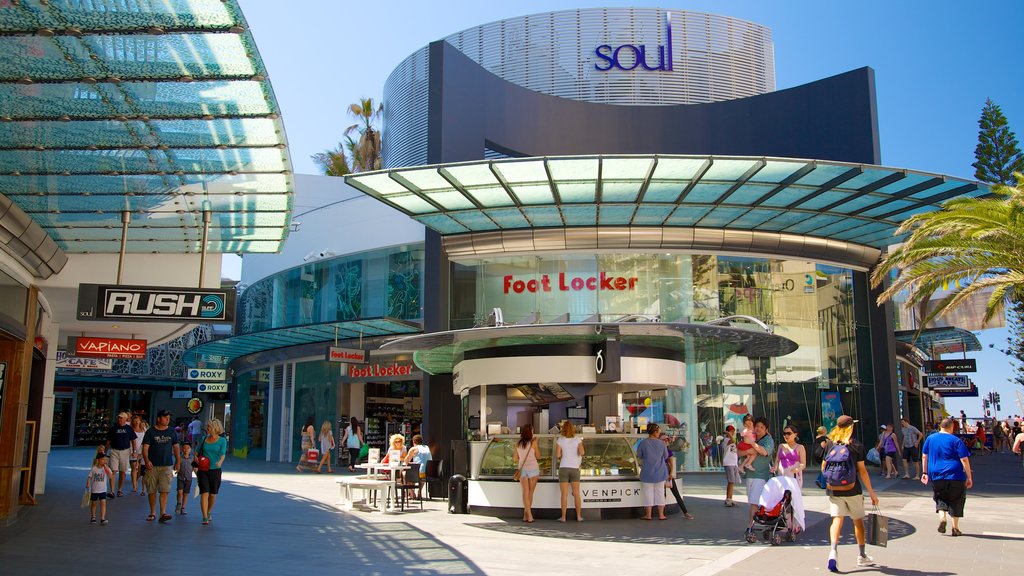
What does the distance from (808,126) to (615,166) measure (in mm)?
12248

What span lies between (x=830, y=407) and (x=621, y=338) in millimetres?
12451

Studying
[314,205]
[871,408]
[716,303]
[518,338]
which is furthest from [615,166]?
[314,205]

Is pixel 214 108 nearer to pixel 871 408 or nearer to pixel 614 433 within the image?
pixel 614 433

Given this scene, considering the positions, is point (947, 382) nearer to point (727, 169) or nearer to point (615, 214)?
point (615, 214)

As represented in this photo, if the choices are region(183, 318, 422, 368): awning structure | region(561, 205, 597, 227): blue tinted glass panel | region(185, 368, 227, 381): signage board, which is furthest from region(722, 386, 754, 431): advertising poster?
region(185, 368, 227, 381): signage board

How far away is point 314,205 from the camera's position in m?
41.8

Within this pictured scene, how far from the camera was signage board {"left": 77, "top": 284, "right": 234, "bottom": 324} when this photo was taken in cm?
1159

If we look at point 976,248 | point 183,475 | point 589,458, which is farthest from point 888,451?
point 183,475

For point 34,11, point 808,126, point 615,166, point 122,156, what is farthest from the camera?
point 808,126

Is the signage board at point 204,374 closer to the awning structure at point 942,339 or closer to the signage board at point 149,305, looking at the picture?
the signage board at point 149,305

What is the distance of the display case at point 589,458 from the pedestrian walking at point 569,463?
0.54 meters

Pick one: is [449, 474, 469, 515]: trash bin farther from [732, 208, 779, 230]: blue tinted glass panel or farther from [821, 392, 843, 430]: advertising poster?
[821, 392, 843, 430]: advertising poster

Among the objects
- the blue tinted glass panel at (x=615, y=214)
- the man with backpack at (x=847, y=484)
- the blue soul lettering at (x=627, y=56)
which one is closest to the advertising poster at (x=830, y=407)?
the blue tinted glass panel at (x=615, y=214)

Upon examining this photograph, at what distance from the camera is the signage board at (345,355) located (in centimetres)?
2434
